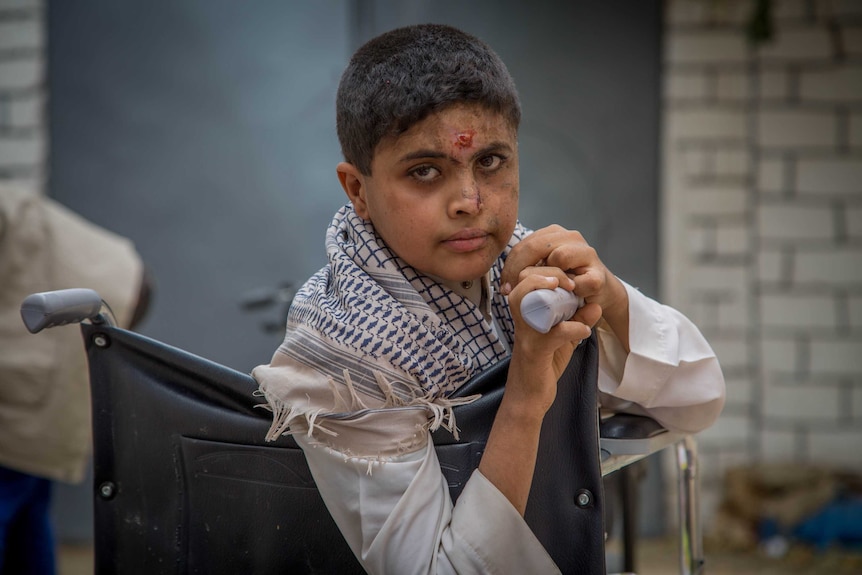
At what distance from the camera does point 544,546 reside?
1.30m

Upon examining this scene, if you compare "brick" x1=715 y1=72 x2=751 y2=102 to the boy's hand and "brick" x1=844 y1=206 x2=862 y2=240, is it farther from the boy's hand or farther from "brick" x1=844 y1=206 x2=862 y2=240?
the boy's hand

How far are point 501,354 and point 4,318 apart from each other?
1.85 m

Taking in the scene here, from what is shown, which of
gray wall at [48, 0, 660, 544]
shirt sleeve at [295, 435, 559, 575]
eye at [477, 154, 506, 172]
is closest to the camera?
shirt sleeve at [295, 435, 559, 575]

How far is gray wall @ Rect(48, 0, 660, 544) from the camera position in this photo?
398 centimetres

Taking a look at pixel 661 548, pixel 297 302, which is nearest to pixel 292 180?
pixel 661 548

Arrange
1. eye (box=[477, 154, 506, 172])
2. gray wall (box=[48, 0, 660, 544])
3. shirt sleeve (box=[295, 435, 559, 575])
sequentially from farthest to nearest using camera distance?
gray wall (box=[48, 0, 660, 544]), eye (box=[477, 154, 506, 172]), shirt sleeve (box=[295, 435, 559, 575])

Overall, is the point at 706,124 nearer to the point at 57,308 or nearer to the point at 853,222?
the point at 853,222

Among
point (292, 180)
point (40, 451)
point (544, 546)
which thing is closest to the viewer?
point (544, 546)

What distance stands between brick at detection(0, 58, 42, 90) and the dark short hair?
317 cm

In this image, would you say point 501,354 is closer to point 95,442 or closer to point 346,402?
point 346,402

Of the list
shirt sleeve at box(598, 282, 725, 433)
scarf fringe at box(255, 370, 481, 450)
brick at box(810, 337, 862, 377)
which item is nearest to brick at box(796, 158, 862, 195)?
brick at box(810, 337, 862, 377)

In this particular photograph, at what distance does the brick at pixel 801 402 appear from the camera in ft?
13.4

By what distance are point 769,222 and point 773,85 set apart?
1.99 feet

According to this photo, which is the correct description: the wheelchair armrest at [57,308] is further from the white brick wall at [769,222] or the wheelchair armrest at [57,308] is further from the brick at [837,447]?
the brick at [837,447]
